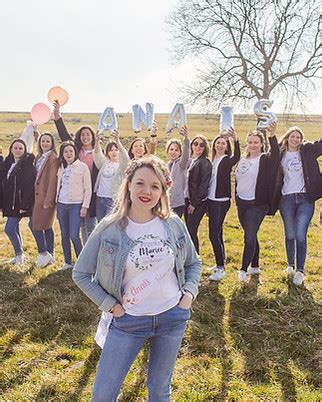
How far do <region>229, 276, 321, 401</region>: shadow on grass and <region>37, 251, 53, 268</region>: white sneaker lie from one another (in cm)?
324

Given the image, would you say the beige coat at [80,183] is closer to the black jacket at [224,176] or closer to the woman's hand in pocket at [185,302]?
the black jacket at [224,176]

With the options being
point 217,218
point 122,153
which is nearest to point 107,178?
point 122,153

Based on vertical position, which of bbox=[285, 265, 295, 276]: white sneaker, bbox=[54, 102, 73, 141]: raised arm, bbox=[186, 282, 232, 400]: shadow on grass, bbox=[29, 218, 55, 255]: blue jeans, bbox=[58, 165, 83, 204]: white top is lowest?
bbox=[186, 282, 232, 400]: shadow on grass

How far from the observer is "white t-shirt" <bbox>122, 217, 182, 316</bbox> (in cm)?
268

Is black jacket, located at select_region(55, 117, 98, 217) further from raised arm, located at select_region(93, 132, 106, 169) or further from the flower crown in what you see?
the flower crown

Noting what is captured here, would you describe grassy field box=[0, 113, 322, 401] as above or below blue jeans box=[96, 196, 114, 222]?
below

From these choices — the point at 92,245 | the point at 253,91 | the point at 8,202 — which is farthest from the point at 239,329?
the point at 253,91

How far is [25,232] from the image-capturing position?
9.73 meters

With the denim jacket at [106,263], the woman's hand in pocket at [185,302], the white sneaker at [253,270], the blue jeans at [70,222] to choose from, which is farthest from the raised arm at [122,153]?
the woman's hand in pocket at [185,302]

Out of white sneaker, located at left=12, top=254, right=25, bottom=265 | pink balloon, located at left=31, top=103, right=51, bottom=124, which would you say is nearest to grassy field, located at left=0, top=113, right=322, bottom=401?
white sneaker, located at left=12, top=254, right=25, bottom=265

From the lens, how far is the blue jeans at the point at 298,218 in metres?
6.09

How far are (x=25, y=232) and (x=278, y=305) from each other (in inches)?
251

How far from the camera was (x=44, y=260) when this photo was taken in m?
7.14

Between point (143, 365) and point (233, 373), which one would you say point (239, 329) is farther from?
point (143, 365)
